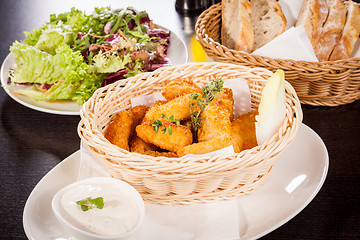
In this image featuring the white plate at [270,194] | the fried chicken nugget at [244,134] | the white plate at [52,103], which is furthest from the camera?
the white plate at [52,103]

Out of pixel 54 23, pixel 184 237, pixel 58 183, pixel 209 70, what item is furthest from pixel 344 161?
pixel 54 23

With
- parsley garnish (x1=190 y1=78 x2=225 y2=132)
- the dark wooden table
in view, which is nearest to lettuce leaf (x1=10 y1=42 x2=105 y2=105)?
the dark wooden table

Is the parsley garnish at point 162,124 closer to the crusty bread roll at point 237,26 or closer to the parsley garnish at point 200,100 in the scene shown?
the parsley garnish at point 200,100

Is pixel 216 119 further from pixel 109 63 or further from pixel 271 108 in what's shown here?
pixel 109 63

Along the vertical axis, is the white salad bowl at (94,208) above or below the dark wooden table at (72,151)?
above

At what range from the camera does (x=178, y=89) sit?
1.54 m

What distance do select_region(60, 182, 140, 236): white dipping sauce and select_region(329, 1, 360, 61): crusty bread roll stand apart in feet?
4.74

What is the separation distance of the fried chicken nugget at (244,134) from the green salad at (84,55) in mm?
966

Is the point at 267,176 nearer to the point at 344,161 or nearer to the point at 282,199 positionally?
the point at 282,199

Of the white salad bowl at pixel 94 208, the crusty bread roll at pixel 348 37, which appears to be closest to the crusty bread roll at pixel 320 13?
the crusty bread roll at pixel 348 37

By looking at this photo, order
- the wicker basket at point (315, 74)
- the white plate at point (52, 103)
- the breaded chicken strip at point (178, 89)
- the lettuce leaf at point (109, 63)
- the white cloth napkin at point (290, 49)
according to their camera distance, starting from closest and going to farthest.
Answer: the breaded chicken strip at point (178, 89)
the wicker basket at point (315, 74)
the white cloth napkin at point (290, 49)
the white plate at point (52, 103)
the lettuce leaf at point (109, 63)

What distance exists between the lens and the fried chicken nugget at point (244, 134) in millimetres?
1402

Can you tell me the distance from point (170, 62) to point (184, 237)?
141 cm

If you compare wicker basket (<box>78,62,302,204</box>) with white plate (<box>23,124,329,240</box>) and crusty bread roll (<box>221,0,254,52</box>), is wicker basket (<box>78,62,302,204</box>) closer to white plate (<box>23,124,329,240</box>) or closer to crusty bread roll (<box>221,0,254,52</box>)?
white plate (<box>23,124,329,240</box>)
